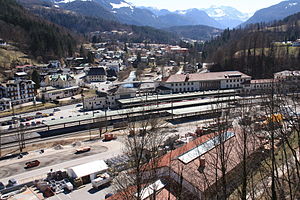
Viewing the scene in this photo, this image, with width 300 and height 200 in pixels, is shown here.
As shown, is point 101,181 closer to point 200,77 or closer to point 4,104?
point 4,104

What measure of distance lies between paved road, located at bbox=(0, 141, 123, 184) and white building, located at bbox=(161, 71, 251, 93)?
17.9 m

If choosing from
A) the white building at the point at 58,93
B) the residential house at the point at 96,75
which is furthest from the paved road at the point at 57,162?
the residential house at the point at 96,75

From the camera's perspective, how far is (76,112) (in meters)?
29.1

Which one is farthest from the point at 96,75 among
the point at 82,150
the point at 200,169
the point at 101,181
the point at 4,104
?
the point at 200,169

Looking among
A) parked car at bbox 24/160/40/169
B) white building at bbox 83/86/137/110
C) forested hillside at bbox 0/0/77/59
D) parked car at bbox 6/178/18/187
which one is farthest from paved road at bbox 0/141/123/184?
forested hillside at bbox 0/0/77/59

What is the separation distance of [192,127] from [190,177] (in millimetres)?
13262

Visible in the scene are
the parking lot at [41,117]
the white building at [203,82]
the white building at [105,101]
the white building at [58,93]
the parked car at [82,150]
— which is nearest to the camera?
the parked car at [82,150]

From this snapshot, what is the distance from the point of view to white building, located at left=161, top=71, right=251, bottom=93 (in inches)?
1372

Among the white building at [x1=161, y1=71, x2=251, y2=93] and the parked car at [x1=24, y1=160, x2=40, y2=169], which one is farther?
the white building at [x1=161, y1=71, x2=251, y2=93]

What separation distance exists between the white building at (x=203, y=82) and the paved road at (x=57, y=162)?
1786 centimetres

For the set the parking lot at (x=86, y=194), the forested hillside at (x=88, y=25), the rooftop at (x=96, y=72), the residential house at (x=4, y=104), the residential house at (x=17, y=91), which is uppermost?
the forested hillside at (x=88, y=25)

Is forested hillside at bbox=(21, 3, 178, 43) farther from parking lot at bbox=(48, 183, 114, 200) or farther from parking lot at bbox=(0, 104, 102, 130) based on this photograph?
parking lot at bbox=(48, 183, 114, 200)

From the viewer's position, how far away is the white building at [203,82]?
114 ft

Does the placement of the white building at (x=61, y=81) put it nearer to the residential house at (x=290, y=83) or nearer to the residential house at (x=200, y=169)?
the residential house at (x=200, y=169)
